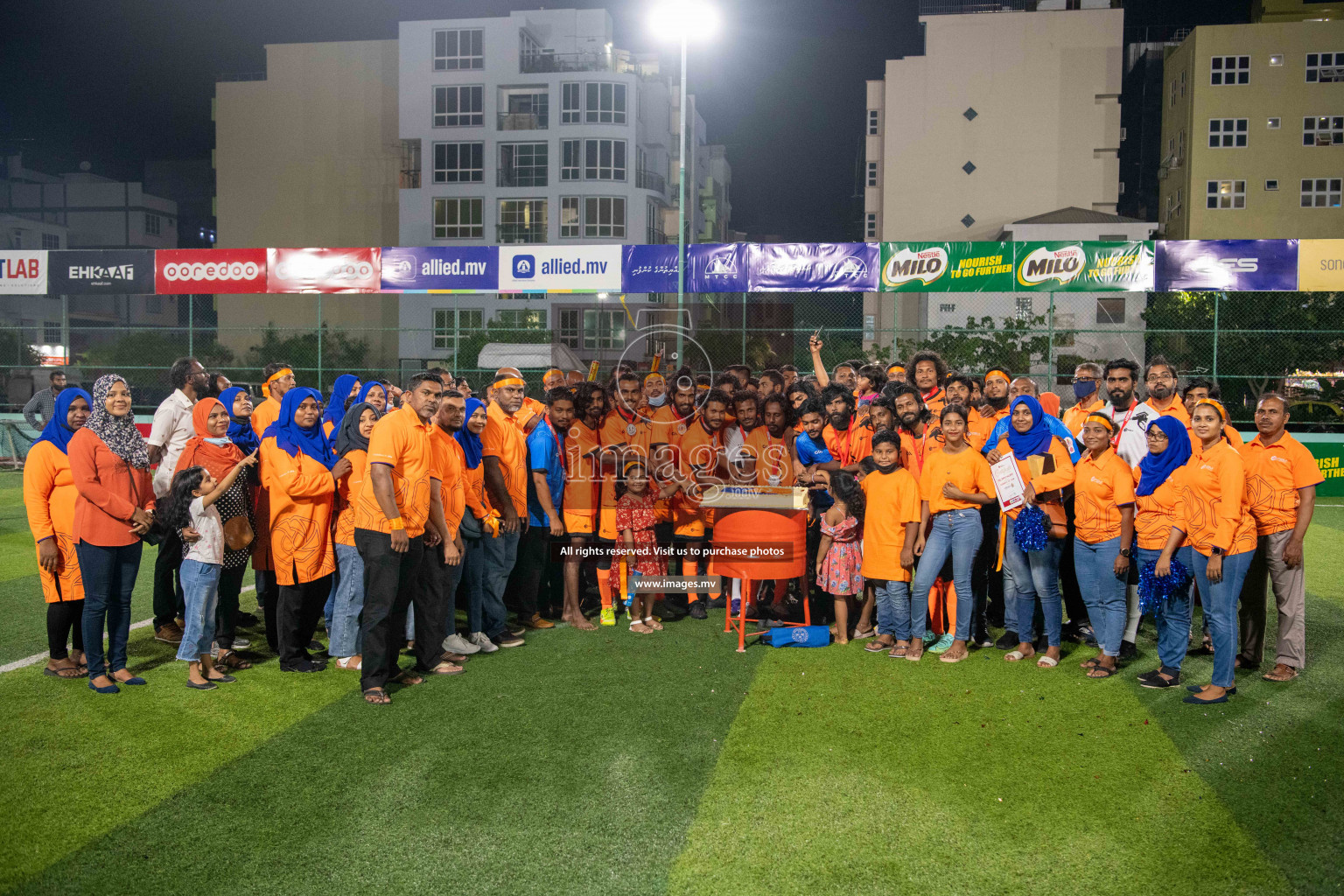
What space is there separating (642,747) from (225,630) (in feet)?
10.1

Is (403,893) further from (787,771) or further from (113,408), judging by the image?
(113,408)

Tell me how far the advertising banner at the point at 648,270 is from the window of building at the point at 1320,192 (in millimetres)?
37965

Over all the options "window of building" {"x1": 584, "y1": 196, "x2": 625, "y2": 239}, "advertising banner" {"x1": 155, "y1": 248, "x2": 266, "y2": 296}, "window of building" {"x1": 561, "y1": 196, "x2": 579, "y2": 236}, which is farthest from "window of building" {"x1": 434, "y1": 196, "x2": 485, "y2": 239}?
"advertising banner" {"x1": 155, "y1": 248, "x2": 266, "y2": 296}

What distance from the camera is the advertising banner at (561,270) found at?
1616 cm

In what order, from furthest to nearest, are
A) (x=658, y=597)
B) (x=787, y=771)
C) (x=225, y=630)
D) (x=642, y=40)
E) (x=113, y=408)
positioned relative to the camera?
1. (x=642, y=40)
2. (x=658, y=597)
3. (x=225, y=630)
4. (x=113, y=408)
5. (x=787, y=771)

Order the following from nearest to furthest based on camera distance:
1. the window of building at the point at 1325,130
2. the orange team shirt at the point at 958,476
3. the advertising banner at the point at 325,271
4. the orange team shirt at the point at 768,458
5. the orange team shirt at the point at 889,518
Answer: the orange team shirt at the point at 958,476 → the orange team shirt at the point at 889,518 → the orange team shirt at the point at 768,458 → the advertising banner at the point at 325,271 → the window of building at the point at 1325,130

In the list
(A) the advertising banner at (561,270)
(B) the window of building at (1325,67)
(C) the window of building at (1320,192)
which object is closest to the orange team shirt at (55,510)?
(A) the advertising banner at (561,270)

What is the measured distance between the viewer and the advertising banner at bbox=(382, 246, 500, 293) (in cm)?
1681

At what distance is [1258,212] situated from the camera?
131ft

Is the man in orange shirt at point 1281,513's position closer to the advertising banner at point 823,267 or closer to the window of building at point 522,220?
the advertising banner at point 823,267

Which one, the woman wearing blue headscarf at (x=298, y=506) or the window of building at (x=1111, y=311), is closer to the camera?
the woman wearing blue headscarf at (x=298, y=506)

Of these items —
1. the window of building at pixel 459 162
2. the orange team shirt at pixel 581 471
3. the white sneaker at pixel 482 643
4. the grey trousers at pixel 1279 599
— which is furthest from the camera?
the window of building at pixel 459 162

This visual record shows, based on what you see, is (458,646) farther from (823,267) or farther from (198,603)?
(823,267)

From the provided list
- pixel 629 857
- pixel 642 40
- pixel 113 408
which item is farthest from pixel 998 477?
pixel 642 40
